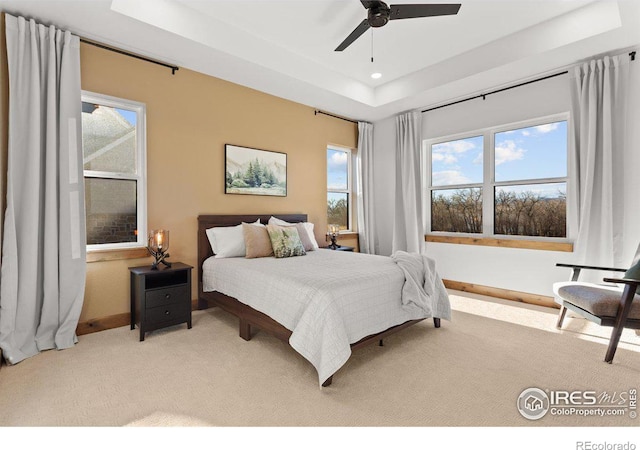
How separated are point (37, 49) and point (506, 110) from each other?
16.5 ft

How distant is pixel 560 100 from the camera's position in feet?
12.1

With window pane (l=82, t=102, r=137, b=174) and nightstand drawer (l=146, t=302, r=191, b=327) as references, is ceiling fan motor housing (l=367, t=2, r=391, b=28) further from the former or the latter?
nightstand drawer (l=146, t=302, r=191, b=327)

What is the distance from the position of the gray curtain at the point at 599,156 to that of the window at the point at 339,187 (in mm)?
3174

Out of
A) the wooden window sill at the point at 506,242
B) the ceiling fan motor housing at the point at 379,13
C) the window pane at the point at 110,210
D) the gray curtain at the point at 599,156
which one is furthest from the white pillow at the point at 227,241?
the gray curtain at the point at 599,156

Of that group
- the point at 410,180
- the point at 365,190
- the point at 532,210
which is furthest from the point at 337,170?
the point at 532,210

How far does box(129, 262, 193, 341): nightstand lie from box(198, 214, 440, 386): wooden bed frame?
1.22 feet

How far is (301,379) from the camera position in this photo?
2186mm

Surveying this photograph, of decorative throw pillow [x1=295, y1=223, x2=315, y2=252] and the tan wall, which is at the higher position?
the tan wall

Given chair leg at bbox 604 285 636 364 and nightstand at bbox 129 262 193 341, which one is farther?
nightstand at bbox 129 262 193 341

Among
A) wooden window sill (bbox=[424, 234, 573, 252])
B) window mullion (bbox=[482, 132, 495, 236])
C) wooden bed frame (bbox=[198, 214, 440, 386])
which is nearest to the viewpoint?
wooden bed frame (bbox=[198, 214, 440, 386])

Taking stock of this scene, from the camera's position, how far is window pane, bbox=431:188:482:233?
4.60m

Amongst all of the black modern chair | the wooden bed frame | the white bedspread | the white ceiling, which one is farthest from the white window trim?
the wooden bed frame

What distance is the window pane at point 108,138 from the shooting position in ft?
10.1

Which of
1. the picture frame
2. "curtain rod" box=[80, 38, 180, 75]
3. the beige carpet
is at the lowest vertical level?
the beige carpet
